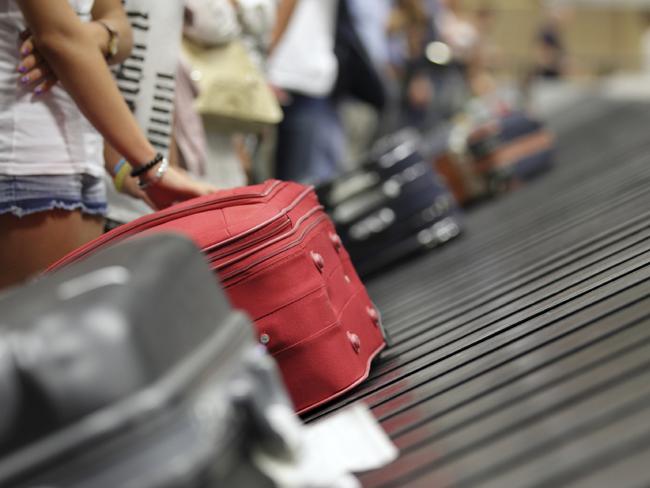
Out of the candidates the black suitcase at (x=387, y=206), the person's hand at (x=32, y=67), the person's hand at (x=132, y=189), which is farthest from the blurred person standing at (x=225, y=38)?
the person's hand at (x=32, y=67)

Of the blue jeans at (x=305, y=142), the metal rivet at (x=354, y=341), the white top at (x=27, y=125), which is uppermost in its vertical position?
the white top at (x=27, y=125)

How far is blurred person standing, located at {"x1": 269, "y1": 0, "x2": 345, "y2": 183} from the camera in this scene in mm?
4277

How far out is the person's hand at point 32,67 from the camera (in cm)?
193

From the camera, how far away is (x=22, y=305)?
1.24 metres

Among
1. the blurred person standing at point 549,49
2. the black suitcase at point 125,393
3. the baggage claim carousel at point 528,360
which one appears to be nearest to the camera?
the black suitcase at point 125,393

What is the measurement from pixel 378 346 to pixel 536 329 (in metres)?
0.42

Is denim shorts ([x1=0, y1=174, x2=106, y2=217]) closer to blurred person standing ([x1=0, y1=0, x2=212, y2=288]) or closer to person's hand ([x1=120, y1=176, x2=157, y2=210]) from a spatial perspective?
blurred person standing ([x1=0, y1=0, x2=212, y2=288])

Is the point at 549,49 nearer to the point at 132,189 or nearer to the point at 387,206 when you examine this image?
the point at 387,206

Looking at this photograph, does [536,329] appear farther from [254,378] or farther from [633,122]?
[633,122]

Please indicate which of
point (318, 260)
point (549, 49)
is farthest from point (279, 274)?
point (549, 49)

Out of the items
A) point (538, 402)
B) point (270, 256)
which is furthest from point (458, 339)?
point (538, 402)

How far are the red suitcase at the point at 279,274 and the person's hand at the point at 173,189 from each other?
0.18 m

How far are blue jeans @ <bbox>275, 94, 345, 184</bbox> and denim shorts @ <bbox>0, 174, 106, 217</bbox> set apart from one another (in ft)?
7.07

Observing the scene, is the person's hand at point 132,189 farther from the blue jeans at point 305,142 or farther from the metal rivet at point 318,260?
the blue jeans at point 305,142
